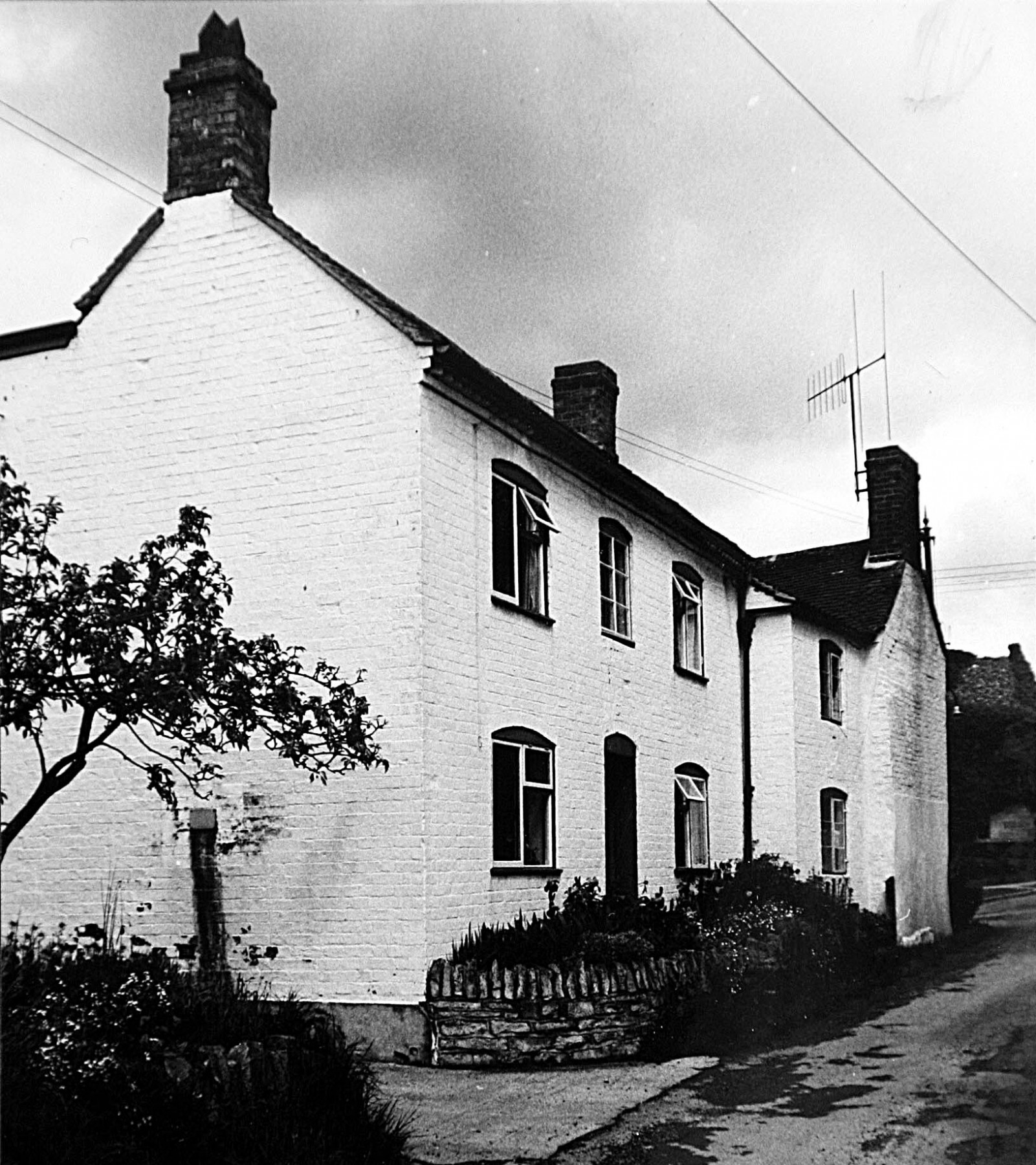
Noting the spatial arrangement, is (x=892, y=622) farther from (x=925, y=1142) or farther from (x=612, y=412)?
(x=925, y=1142)

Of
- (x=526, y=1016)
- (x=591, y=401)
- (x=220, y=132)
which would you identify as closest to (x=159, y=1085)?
(x=526, y=1016)

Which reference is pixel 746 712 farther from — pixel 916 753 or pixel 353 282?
pixel 353 282

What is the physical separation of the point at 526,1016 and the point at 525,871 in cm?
268

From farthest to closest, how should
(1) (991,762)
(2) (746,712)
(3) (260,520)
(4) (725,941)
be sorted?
1. (1) (991,762)
2. (2) (746,712)
3. (4) (725,941)
4. (3) (260,520)

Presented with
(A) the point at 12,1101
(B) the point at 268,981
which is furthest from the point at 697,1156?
(B) the point at 268,981

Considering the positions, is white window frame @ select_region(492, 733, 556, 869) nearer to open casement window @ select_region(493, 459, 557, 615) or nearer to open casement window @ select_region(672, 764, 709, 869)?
open casement window @ select_region(493, 459, 557, 615)

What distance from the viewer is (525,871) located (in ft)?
50.3

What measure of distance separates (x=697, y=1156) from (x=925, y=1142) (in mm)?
1581

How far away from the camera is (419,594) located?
44.5 ft

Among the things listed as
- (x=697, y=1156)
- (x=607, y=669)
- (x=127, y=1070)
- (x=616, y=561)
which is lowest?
(x=697, y=1156)

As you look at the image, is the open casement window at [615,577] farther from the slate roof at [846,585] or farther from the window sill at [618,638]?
the slate roof at [846,585]

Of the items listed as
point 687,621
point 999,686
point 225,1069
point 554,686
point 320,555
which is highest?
point 999,686

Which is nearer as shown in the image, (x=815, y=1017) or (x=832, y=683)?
(x=815, y=1017)

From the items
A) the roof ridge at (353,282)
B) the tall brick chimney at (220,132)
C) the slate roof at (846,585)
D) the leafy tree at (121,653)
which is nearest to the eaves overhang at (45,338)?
the tall brick chimney at (220,132)
